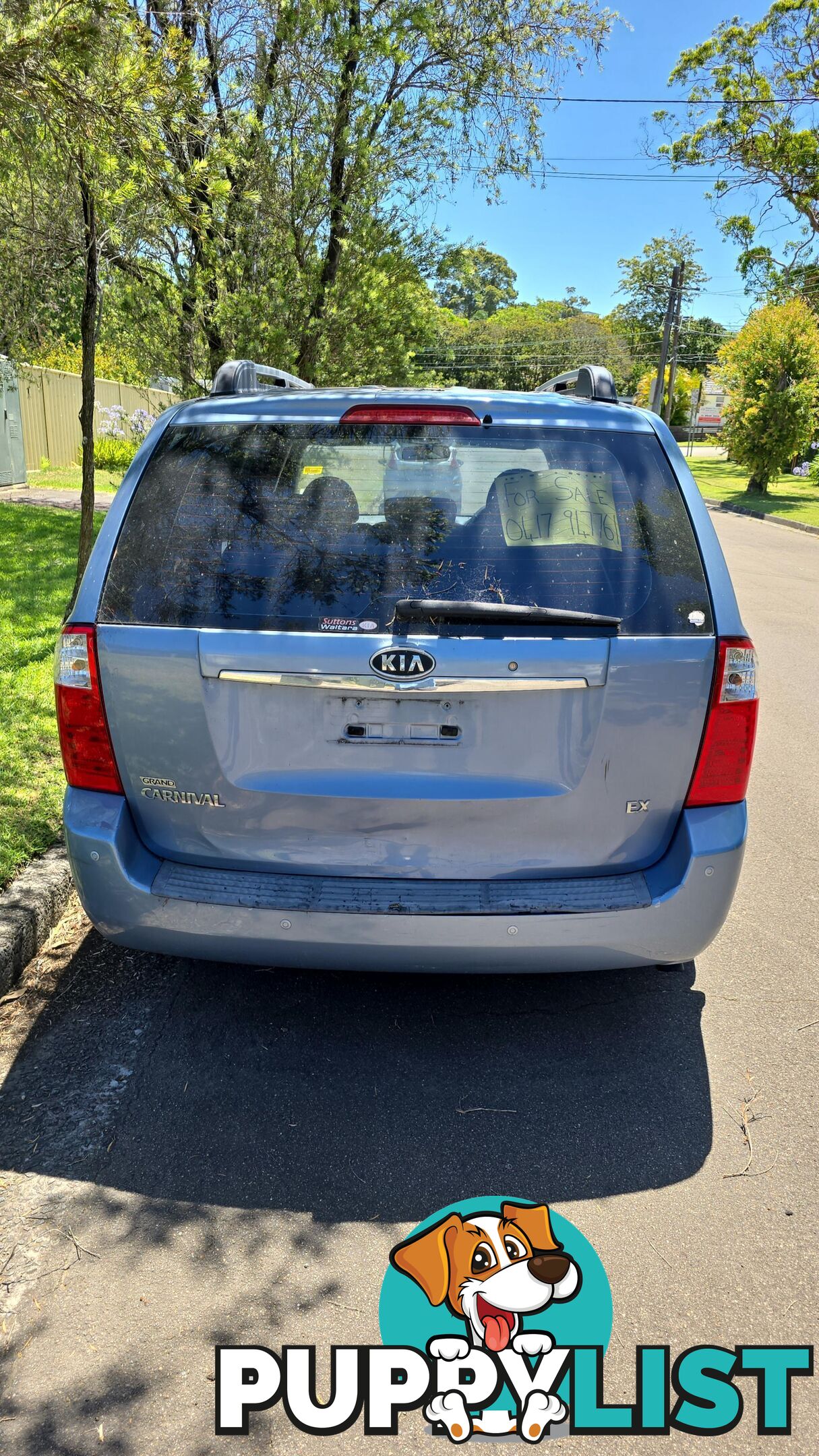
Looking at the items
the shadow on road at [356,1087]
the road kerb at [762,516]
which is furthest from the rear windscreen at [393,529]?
the road kerb at [762,516]

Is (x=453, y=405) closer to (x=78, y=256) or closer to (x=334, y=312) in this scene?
(x=78, y=256)

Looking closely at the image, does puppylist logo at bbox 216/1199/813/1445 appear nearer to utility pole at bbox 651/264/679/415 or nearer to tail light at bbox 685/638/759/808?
tail light at bbox 685/638/759/808

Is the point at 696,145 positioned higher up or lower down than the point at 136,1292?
higher up

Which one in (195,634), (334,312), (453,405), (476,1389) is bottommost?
(476,1389)

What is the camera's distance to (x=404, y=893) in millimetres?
2953

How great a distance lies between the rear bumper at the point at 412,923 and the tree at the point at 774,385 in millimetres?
30298

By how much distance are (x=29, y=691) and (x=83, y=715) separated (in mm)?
3545

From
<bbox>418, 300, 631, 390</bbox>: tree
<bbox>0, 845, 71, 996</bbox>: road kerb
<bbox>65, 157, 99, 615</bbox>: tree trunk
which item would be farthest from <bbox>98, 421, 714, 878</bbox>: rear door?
<bbox>418, 300, 631, 390</bbox>: tree

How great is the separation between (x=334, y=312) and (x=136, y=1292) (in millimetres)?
9277

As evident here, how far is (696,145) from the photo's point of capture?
31719 mm

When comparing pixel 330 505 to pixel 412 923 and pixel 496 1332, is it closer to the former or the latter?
pixel 412 923

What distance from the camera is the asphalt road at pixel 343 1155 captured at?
2.24 m

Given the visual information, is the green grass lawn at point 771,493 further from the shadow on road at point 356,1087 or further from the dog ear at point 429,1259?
the dog ear at point 429,1259

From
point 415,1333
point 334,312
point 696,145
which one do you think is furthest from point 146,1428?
point 696,145
